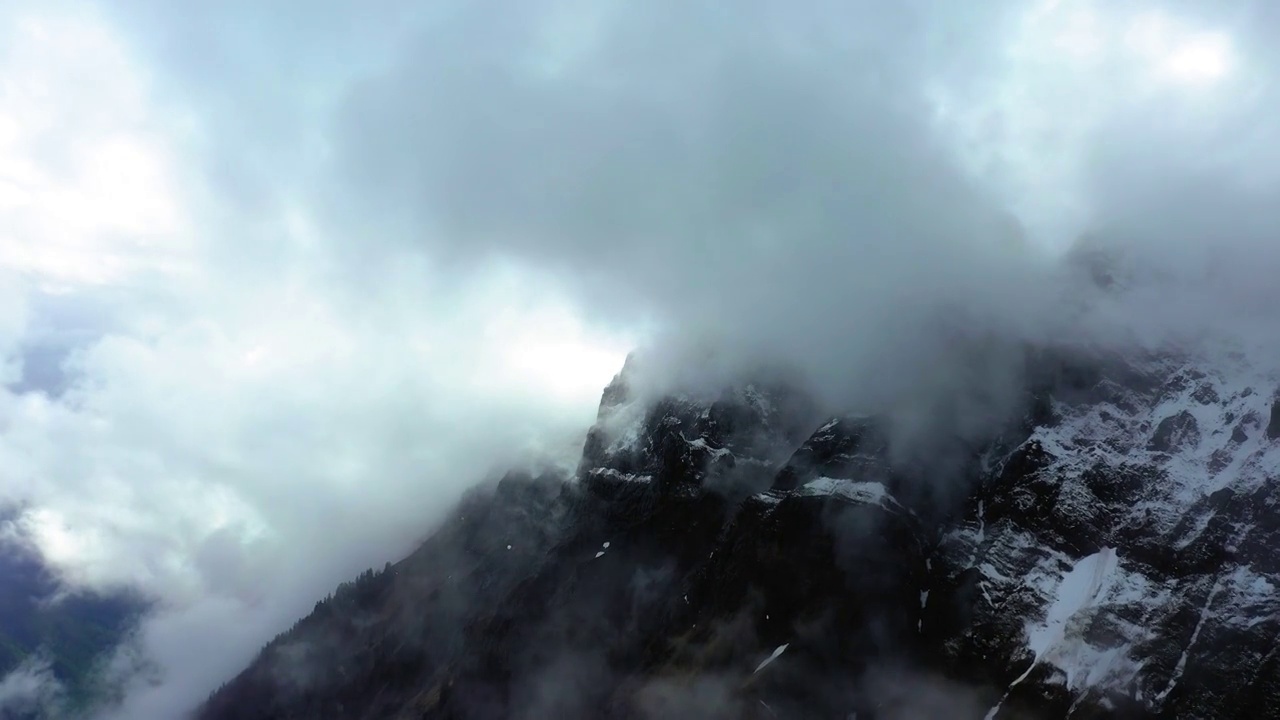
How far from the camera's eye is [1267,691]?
199m
